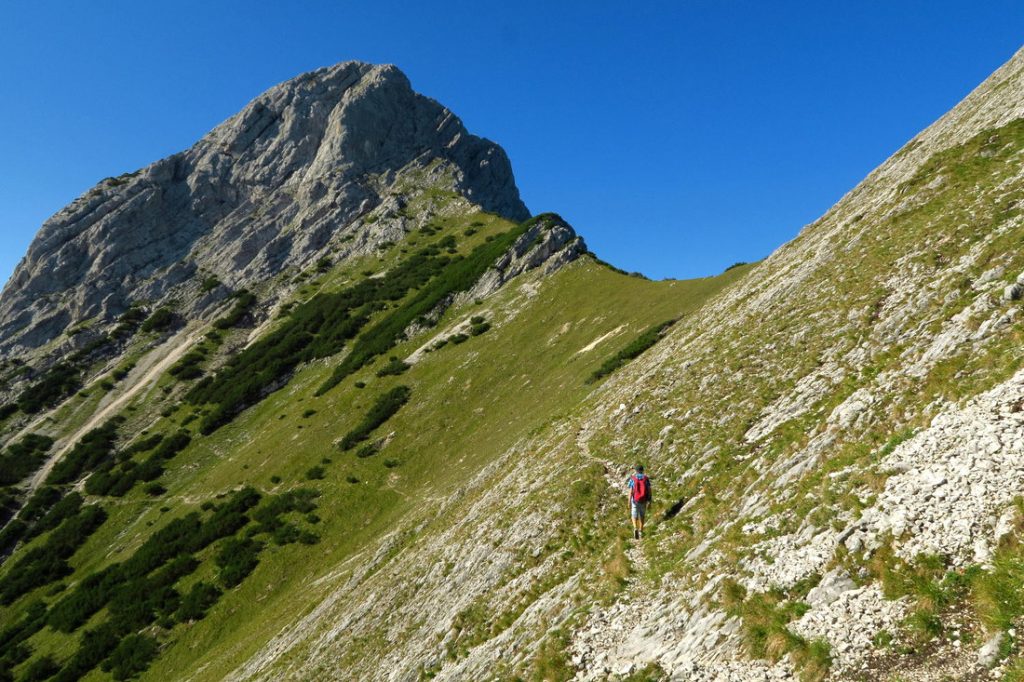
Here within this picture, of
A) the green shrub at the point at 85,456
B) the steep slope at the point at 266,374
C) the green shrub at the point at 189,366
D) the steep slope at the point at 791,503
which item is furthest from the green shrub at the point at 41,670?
the green shrub at the point at 189,366

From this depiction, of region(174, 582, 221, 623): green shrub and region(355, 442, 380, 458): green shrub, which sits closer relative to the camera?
region(174, 582, 221, 623): green shrub

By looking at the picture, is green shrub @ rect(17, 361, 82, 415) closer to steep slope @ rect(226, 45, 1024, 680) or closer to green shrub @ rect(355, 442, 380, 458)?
green shrub @ rect(355, 442, 380, 458)

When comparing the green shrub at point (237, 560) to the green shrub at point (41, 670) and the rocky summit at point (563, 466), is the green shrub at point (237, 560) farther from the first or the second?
the green shrub at point (41, 670)

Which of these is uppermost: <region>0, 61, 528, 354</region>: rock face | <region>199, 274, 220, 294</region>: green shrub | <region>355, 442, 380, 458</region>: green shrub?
<region>0, 61, 528, 354</region>: rock face

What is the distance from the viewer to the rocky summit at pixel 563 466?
11.2 meters

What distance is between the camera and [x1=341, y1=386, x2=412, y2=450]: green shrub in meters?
57.6

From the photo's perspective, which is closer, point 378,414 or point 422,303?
point 378,414

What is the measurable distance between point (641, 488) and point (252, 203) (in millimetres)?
160876

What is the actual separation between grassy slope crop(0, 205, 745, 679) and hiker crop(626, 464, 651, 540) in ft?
63.4

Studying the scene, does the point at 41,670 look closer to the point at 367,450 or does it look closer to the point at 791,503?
the point at 367,450

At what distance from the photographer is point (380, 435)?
5678 centimetres

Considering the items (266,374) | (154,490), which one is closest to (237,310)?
(266,374)

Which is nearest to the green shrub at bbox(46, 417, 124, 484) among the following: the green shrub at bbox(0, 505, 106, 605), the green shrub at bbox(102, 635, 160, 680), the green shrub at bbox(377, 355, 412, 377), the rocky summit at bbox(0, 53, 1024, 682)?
the rocky summit at bbox(0, 53, 1024, 682)

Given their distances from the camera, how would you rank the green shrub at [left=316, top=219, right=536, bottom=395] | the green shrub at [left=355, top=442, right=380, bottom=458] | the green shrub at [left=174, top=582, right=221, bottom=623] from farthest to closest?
1. the green shrub at [left=316, top=219, right=536, bottom=395]
2. the green shrub at [left=355, top=442, right=380, bottom=458]
3. the green shrub at [left=174, top=582, right=221, bottom=623]
